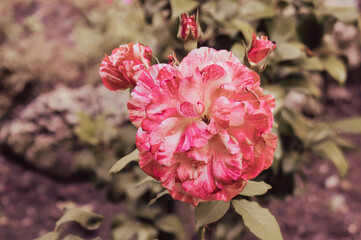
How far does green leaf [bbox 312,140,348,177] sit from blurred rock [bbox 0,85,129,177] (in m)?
1.15

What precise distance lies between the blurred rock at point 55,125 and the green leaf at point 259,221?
1.56 m

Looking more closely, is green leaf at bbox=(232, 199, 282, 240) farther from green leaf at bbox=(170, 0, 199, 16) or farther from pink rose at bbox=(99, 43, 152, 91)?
green leaf at bbox=(170, 0, 199, 16)

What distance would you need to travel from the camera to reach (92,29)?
3180mm

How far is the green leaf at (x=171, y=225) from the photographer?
139 cm

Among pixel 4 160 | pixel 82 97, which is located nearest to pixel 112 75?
pixel 82 97

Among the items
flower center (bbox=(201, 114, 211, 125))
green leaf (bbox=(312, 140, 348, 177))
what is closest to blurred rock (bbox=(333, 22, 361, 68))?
green leaf (bbox=(312, 140, 348, 177))

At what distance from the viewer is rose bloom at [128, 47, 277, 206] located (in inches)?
19.1

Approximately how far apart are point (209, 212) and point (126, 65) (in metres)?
0.28

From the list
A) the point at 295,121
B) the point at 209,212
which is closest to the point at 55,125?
the point at 295,121

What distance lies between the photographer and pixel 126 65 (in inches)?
21.2

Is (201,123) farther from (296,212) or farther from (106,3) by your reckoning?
(106,3)

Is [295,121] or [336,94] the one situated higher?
[295,121]

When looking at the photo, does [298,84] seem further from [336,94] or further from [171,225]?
[336,94]

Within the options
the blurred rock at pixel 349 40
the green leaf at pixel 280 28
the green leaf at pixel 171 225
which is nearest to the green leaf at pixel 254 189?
the green leaf at pixel 280 28
